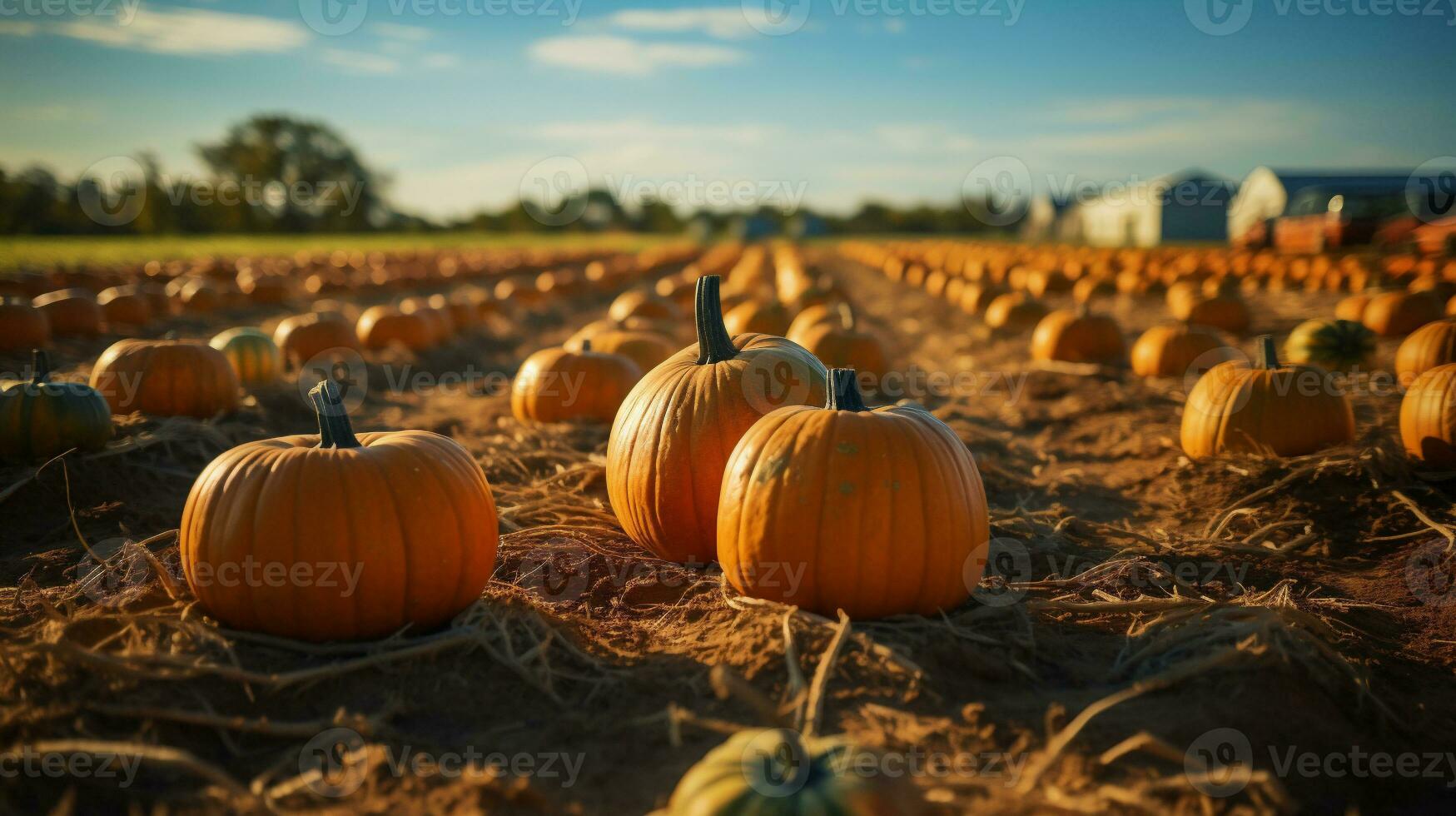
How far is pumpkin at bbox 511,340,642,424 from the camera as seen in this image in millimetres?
7016

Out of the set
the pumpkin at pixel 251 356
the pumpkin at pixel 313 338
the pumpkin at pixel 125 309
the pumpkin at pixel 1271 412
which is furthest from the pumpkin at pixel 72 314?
the pumpkin at pixel 1271 412

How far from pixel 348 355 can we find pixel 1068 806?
34.5 feet

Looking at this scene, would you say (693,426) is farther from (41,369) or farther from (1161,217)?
(1161,217)

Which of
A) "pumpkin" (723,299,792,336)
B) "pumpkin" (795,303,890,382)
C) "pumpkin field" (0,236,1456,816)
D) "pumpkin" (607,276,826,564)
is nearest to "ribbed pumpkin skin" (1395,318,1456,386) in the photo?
"pumpkin field" (0,236,1456,816)

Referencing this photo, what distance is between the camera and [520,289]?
19359 mm

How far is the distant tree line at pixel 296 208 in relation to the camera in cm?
Result: 4703

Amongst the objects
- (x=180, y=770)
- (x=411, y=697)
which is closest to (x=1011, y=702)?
(x=411, y=697)

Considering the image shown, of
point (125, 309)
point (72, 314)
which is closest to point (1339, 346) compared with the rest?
point (72, 314)

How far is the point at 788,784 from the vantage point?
→ 187cm

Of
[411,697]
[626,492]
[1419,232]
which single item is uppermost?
[1419,232]

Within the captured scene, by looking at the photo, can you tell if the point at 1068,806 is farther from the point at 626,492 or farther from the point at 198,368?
the point at 198,368

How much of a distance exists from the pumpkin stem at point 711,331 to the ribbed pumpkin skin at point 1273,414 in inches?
141

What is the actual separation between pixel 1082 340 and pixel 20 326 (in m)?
12.1

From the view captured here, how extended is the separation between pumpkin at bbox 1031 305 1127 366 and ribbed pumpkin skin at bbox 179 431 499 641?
872 centimetres
